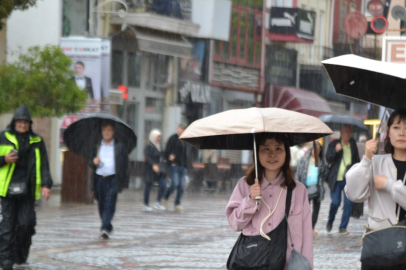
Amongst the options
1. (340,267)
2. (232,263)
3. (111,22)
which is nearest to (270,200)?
(232,263)

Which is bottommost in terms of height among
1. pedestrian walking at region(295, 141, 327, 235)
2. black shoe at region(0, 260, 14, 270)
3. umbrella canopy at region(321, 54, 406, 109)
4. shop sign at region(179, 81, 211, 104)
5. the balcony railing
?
black shoe at region(0, 260, 14, 270)

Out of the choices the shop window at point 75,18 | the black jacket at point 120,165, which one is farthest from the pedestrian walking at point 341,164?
the shop window at point 75,18

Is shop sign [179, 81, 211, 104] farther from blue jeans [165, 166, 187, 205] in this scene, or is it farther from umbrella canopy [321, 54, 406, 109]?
umbrella canopy [321, 54, 406, 109]

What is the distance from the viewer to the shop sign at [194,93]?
35.1 meters

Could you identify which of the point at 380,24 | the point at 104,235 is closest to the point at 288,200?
the point at 104,235

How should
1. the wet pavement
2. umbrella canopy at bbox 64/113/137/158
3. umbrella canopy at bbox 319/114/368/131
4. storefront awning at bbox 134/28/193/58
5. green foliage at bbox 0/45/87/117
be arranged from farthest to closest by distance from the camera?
storefront awning at bbox 134/28/193/58
green foliage at bbox 0/45/87/117
umbrella canopy at bbox 319/114/368/131
umbrella canopy at bbox 64/113/137/158
the wet pavement

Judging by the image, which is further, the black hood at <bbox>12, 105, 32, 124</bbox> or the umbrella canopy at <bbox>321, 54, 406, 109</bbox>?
→ the black hood at <bbox>12, 105, 32, 124</bbox>

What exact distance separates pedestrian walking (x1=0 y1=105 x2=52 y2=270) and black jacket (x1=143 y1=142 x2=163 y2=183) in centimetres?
855

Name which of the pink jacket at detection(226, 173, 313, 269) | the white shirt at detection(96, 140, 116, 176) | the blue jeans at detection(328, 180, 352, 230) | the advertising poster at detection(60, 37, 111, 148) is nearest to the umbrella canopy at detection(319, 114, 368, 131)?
the blue jeans at detection(328, 180, 352, 230)

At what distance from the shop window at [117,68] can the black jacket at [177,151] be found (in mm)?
12981

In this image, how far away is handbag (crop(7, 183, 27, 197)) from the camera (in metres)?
9.49

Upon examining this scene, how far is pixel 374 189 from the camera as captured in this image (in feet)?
16.4

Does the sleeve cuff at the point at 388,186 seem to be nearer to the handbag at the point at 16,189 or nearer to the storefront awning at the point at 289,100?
the handbag at the point at 16,189

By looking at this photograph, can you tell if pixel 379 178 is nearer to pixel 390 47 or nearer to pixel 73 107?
pixel 390 47
